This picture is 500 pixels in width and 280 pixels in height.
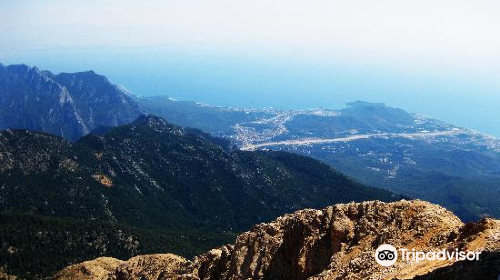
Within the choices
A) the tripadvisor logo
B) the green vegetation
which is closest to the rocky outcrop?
the tripadvisor logo

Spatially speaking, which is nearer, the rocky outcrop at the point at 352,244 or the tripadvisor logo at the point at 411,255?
the tripadvisor logo at the point at 411,255

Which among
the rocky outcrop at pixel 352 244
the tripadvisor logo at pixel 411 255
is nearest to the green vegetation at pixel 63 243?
the rocky outcrop at pixel 352 244

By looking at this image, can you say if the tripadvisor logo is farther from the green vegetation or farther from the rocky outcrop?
the green vegetation

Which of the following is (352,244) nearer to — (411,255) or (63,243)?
(411,255)

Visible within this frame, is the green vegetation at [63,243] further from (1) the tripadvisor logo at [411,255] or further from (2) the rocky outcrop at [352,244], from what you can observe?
(1) the tripadvisor logo at [411,255]

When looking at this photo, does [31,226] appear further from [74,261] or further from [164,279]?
[164,279]

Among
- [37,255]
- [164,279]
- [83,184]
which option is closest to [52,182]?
[83,184]
